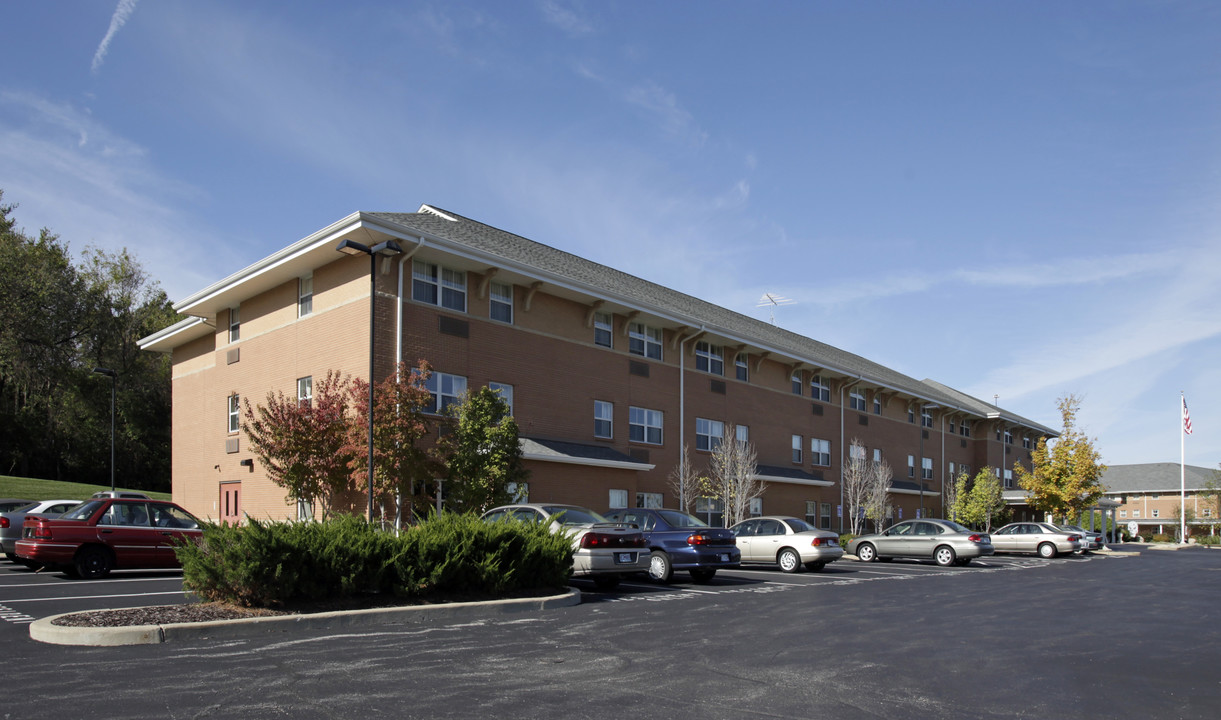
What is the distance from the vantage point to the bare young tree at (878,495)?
144ft

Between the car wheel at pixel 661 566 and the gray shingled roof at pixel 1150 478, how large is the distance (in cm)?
8978

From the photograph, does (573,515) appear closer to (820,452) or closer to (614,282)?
(614,282)

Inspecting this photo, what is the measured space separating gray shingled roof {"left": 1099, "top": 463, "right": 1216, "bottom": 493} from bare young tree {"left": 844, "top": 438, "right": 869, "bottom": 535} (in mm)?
60576

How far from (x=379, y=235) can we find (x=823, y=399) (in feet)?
91.9

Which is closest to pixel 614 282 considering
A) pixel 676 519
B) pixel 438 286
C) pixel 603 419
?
pixel 603 419

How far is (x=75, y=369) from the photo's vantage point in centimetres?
5628

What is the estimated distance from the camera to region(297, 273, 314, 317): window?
92.0ft

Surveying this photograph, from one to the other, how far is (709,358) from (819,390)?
1038cm

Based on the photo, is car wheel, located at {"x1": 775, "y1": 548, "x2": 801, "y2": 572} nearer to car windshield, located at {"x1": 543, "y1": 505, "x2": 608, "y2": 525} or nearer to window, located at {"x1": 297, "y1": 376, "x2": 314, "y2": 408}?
car windshield, located at {"x1": 543, "y1": 505, "x2": 608, "y2": 525}

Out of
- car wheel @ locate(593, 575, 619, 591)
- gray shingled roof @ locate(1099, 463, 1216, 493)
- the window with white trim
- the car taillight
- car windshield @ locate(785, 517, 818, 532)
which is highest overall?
the window with white trim

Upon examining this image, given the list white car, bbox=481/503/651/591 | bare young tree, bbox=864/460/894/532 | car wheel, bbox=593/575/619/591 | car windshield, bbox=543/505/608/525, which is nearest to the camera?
white car, bbox=481/503/651/591

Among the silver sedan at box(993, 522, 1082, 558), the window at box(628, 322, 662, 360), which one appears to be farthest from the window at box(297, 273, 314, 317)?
the silver sedan at box(993, 522, 1082, 558)

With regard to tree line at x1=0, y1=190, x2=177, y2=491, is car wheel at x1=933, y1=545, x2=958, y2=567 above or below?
below

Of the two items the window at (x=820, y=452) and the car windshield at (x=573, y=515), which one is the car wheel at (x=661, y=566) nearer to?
the car windshield at (x=573, y=515)
